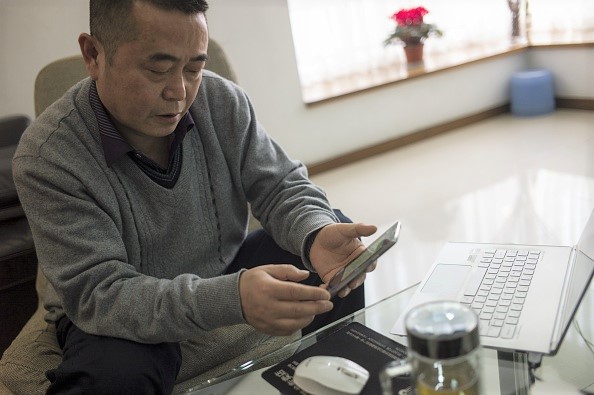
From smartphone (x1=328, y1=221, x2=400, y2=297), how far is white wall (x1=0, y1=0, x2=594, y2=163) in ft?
6.41

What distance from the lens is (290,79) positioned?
10.3 ft

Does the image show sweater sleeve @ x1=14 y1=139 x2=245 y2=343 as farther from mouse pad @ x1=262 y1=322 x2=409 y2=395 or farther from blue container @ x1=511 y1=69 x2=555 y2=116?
blue container @ x1=511 y1=69 x2=555 y2=116

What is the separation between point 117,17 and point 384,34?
2692mm

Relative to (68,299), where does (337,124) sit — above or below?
below

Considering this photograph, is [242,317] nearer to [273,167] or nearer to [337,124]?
[273,167]

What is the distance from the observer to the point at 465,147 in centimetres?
340

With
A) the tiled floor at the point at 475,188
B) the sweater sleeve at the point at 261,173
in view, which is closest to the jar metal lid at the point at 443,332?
the sweater sleeve at the point at 261,173

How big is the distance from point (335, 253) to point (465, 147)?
2.39 meters

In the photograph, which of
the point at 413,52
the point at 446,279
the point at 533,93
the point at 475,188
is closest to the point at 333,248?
the point at 446,279

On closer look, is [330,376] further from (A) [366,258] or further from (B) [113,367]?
(B) [113,367]

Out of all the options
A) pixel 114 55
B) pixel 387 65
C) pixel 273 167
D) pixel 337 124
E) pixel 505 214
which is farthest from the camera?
pixel 387 65

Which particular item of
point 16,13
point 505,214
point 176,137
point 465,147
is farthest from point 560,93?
point 176,137

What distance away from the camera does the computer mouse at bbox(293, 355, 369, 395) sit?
0.86 metres

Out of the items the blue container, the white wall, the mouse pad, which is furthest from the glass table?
the blue container
